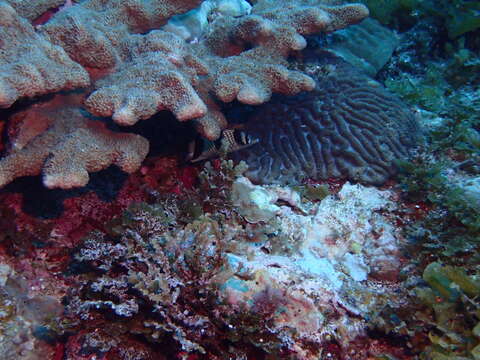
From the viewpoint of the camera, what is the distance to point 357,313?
7.58ft

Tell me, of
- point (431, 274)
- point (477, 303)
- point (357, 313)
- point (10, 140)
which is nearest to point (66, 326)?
point (10, 140)

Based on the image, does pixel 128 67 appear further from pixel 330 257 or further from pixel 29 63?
pixel 330 257

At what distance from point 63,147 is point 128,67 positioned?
2.70ft

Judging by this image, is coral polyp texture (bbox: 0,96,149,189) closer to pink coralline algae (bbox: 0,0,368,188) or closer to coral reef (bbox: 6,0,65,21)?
pink coralline algae (bbox: 0,0,368,188)

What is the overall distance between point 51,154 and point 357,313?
2.36m

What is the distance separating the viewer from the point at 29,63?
2.36 meters

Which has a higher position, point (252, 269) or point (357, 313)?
point (252, 269)

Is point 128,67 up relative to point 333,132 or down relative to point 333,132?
up

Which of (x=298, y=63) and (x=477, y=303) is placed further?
(x=298, y=63)

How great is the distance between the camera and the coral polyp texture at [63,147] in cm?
233

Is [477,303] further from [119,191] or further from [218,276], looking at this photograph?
[119,191]

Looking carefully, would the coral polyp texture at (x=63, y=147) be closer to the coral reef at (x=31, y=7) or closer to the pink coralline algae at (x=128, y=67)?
the pink coralline algae at (x=128, y=67)

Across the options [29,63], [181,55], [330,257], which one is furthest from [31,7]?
[330,257]

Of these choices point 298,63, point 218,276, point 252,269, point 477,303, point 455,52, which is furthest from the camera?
point 455,52
